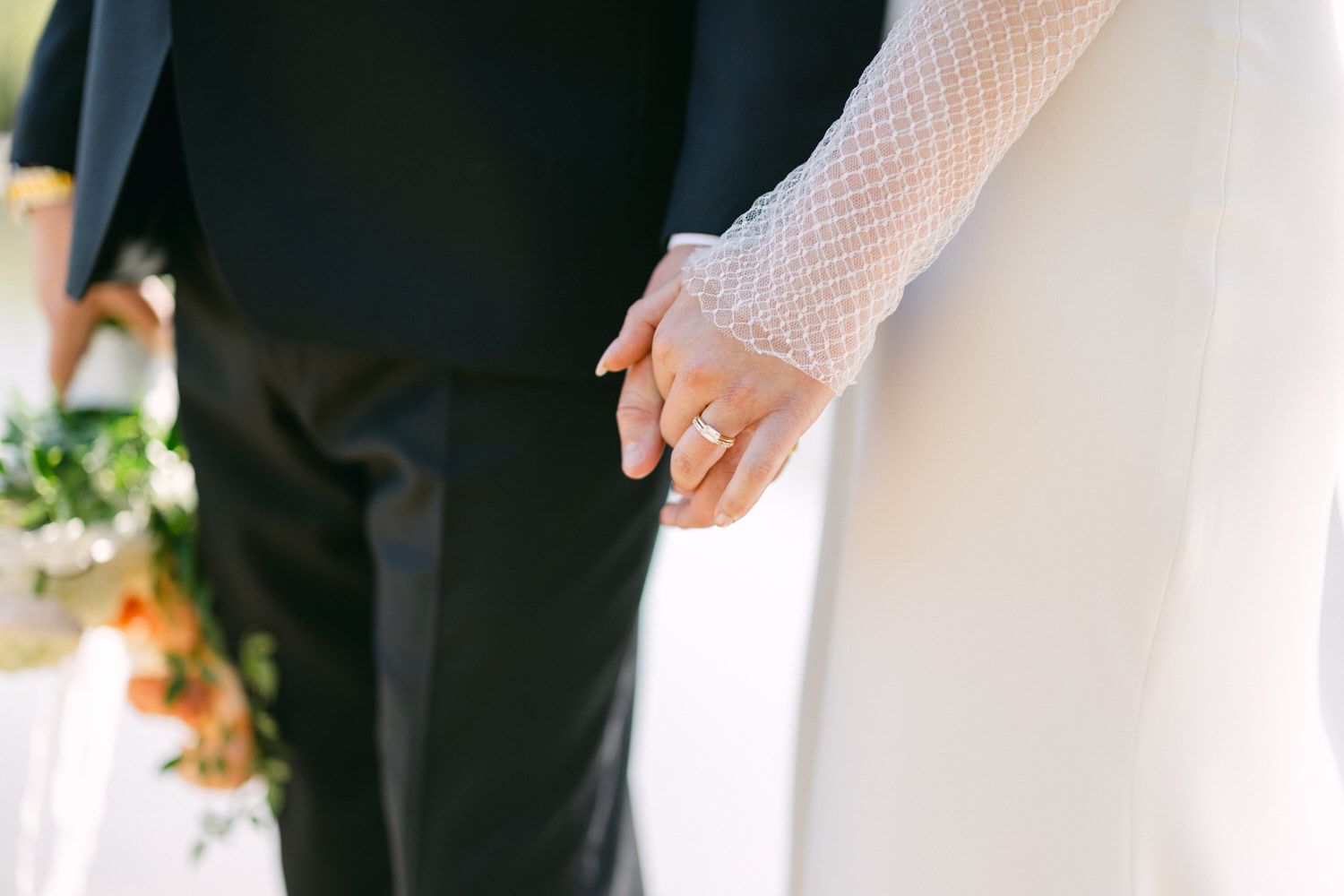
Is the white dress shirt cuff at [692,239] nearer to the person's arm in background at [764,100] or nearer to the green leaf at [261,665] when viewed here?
the person's arm in background at [764,100]

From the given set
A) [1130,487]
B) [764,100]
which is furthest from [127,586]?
[1130,487]

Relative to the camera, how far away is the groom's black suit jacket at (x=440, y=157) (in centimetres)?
71

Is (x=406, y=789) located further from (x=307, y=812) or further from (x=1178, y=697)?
(x=1178, y=697)

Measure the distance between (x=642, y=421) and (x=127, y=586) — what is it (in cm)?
73

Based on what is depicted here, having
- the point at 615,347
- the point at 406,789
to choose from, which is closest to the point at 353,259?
the point at 615,347

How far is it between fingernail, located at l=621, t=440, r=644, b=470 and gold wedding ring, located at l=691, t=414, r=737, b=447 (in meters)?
0.05

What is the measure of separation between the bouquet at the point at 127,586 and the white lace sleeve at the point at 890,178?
0.68 m

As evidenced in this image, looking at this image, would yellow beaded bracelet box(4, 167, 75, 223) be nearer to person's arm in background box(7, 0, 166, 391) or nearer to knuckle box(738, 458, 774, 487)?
person's arm in background box(7, 0, 166, 391)

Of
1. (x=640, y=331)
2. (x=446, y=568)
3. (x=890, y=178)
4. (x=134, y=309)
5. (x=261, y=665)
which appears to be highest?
(x=890, y=178)

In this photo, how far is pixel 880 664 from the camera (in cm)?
68

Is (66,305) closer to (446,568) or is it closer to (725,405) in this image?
(446,568)

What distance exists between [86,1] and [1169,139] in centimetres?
97

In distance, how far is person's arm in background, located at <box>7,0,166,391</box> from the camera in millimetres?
951

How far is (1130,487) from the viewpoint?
1.83 feet
